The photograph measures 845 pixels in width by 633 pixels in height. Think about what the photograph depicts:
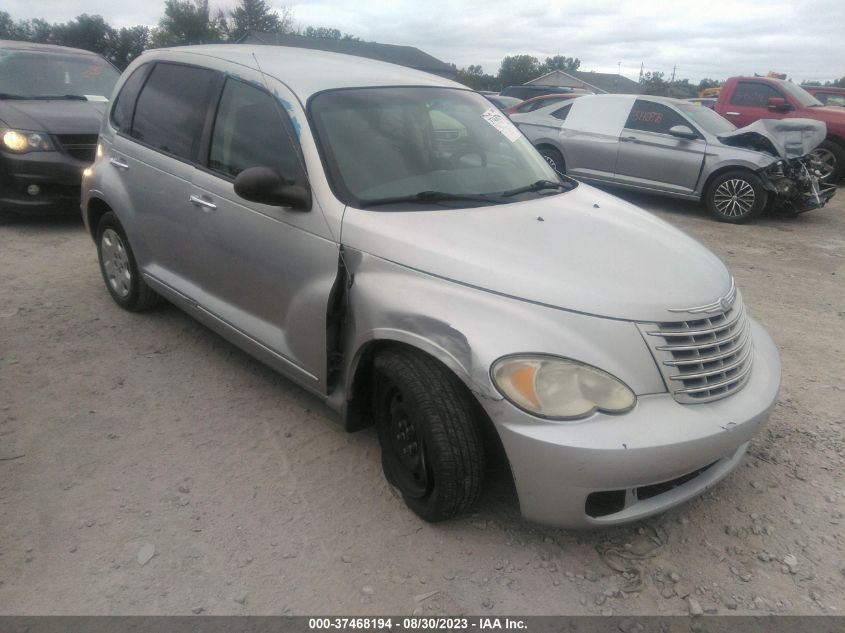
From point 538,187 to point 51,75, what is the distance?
6.47m

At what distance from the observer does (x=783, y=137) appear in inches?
323

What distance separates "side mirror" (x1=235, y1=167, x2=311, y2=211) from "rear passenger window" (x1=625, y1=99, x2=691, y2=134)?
7.36 m

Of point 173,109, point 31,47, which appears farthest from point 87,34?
point 173,109

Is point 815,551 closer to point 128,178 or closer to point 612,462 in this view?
point 612,462

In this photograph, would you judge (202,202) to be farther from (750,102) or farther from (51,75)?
(750,102)

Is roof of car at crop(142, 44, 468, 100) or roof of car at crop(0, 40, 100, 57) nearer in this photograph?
roof of car at crop(142, 44, 468, 100)

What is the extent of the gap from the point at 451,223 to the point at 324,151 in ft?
2.26

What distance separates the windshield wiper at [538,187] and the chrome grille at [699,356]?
1.11m

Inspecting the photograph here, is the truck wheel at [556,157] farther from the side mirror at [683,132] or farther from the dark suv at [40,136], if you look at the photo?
the dark suv at [40,136]

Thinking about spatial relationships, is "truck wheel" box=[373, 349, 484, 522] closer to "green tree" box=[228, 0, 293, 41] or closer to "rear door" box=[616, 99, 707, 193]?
"rear door" box=[616, 99, 707, 193]

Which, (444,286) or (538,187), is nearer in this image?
(444,286)

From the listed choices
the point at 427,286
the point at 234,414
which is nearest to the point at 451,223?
the point at 427,286

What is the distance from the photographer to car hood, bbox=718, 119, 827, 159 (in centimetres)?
812

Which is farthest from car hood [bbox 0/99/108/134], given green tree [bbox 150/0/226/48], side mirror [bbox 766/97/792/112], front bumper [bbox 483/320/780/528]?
green tree [bbox 150/0/226/48]
